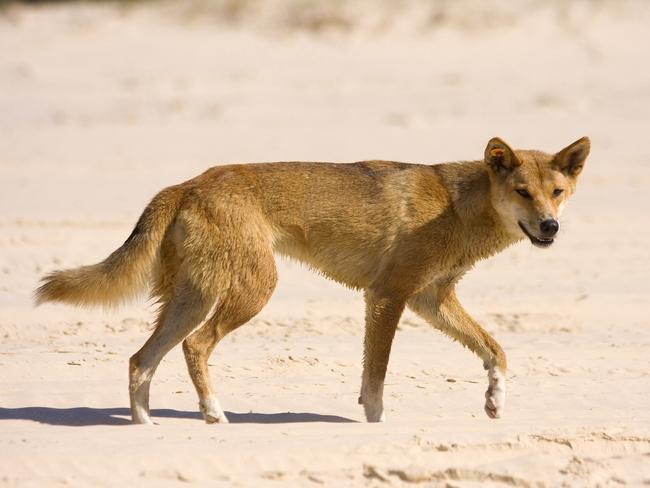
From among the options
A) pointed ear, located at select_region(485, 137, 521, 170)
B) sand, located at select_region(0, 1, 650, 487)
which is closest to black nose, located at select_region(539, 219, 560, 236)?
pointed ear, located at select_region(485, 137, 521, 170)

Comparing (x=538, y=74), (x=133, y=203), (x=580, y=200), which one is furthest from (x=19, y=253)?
(x=538, y=74)

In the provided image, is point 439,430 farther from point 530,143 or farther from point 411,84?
point 411,84

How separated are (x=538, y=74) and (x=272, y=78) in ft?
14.2

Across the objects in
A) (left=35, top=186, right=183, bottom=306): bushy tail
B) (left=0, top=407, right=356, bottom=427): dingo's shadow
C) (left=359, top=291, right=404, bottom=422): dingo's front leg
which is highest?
(left=35, top=186, right=183, bottom=306): bushy tail

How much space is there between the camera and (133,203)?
1247 centimetres

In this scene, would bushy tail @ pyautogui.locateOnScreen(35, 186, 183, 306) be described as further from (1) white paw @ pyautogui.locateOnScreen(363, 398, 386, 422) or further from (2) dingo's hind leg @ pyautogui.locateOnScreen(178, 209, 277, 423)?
(1) white paw @ pyautogui.locateOnScreen(363, 398, 386, 422)

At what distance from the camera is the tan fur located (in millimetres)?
6227

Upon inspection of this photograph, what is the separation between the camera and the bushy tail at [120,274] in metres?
6.19

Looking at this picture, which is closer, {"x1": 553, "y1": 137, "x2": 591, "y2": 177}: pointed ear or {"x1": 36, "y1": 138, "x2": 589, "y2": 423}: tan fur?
{"x1": 36, "y1": 138, "x2": 589, "y2": 423}: tan fur

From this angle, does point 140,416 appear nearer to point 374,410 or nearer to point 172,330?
point 172,330

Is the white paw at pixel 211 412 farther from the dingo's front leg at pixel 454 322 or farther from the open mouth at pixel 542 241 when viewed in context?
the open mouth at pixel 542 241

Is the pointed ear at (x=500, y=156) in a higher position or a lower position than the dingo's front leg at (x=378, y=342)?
higher

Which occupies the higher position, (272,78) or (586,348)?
(272,78)

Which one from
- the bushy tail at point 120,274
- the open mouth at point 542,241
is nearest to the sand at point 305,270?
the bushy tail at point 120,274
